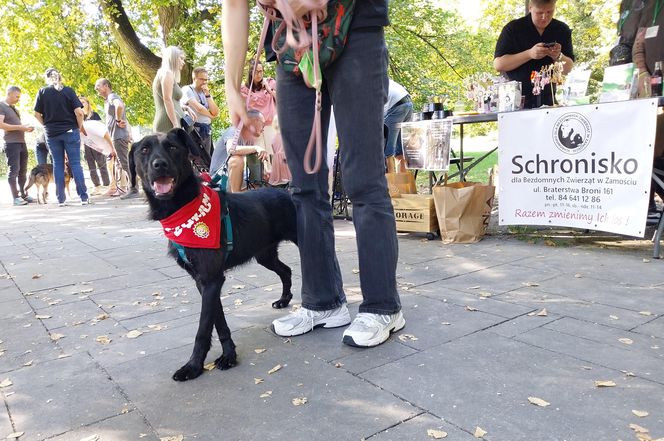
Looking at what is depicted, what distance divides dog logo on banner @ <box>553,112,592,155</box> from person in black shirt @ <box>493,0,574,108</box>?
1.02 metres

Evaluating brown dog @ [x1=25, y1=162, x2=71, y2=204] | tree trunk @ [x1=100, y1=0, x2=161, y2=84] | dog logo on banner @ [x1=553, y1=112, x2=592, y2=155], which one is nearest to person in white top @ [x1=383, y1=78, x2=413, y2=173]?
dog logo on banner @ [x1=553, y1=112, x2=592, y2=155]

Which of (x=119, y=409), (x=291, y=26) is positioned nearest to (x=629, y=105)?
(x=291, y=26)

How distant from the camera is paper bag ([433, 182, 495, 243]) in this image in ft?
15.6

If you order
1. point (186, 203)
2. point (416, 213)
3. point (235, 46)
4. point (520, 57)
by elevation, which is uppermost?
point (520, 57)

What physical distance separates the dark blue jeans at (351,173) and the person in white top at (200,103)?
5582mm

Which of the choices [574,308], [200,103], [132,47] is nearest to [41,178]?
[132,47]

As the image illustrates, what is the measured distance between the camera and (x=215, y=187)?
8.69ft

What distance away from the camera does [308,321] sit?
8.97 ft

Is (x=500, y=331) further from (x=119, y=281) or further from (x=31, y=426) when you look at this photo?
(x=119, y=281)

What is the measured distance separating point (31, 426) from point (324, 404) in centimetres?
111

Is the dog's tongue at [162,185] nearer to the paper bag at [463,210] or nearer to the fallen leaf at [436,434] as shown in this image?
the fallen leaf at [436,434]

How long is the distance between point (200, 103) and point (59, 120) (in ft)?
9.55

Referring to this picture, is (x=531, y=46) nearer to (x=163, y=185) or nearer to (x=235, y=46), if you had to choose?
(x=235, y=46)

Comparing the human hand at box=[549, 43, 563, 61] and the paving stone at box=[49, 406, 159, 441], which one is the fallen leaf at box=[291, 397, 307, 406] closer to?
the paving stone at box=[49, 406, 159, 441]
